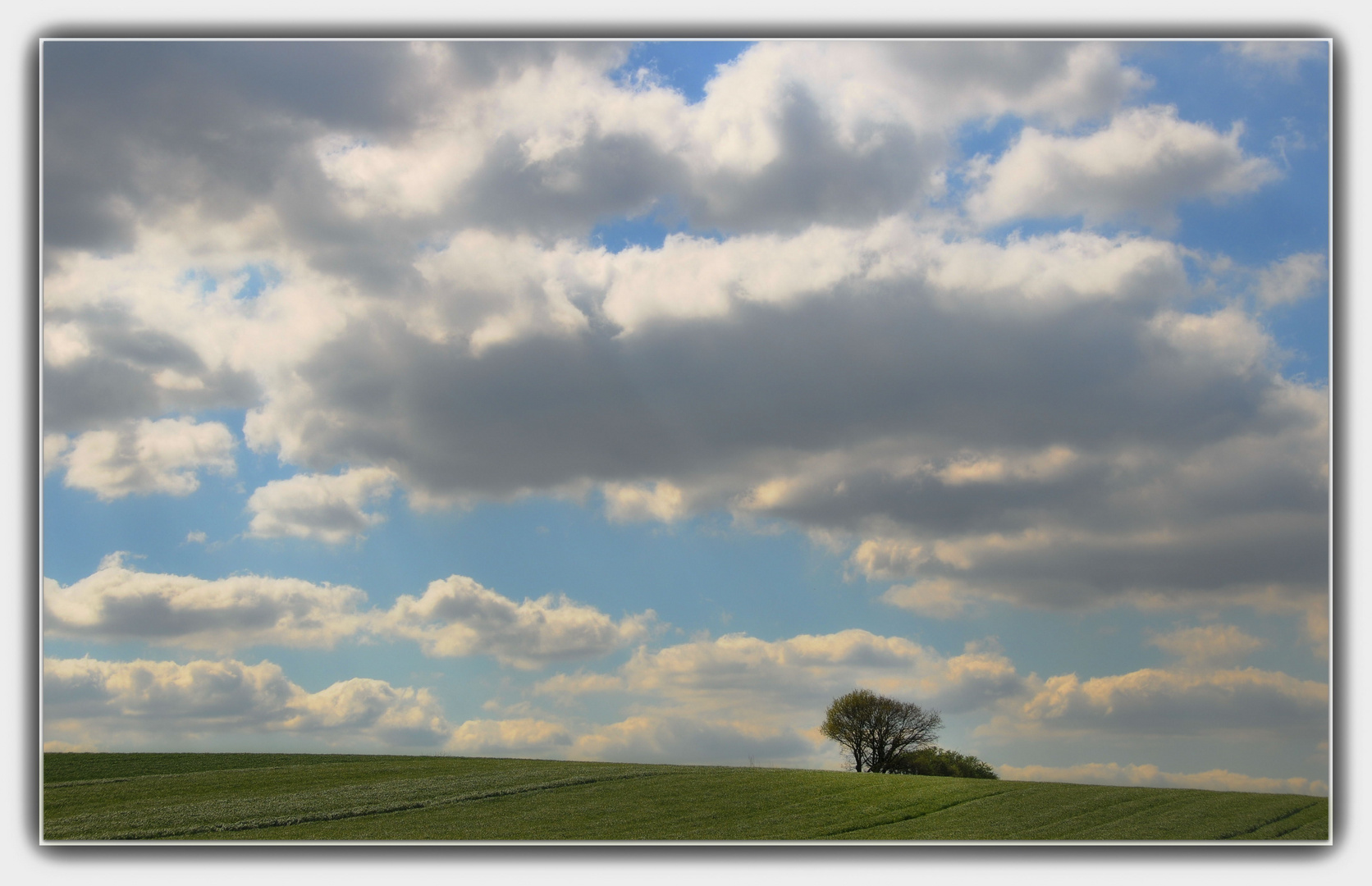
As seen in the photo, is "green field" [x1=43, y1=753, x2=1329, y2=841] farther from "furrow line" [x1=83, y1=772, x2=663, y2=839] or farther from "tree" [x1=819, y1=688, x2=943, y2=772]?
"tree" [x1=819, y1=688, x2=943, y2=772]

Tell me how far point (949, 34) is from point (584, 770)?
37452 mm

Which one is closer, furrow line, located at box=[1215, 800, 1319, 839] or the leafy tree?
furrow line, located at box=[1215, 800, 1319, 839]

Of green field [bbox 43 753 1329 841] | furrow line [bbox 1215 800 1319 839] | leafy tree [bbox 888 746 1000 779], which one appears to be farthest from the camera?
leafy tree [bbox 888 746 1000 779]

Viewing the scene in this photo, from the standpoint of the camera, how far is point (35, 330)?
85.1 feet

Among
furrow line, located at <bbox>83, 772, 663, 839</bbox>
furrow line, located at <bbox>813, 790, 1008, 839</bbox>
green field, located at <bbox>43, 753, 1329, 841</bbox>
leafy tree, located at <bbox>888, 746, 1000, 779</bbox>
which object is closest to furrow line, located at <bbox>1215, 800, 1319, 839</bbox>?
green field, located at <bbox>43, 753, 1329, 841</bbox>

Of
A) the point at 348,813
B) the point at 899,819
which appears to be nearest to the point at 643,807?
the point at 899,819

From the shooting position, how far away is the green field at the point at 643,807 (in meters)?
32.7

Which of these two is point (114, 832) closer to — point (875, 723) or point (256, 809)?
point (256, 809)

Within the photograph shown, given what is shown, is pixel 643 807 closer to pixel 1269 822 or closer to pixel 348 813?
pixel 348 813

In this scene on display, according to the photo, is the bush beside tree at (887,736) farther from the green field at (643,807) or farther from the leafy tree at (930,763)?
the green field at (643,807)

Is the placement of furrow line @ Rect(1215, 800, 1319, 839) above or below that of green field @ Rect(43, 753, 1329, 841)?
above

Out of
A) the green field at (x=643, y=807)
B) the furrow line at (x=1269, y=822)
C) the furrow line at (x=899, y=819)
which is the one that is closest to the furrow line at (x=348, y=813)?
the green field at (x=643, y=807)

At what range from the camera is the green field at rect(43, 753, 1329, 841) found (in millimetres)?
32656

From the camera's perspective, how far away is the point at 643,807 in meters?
37.8
